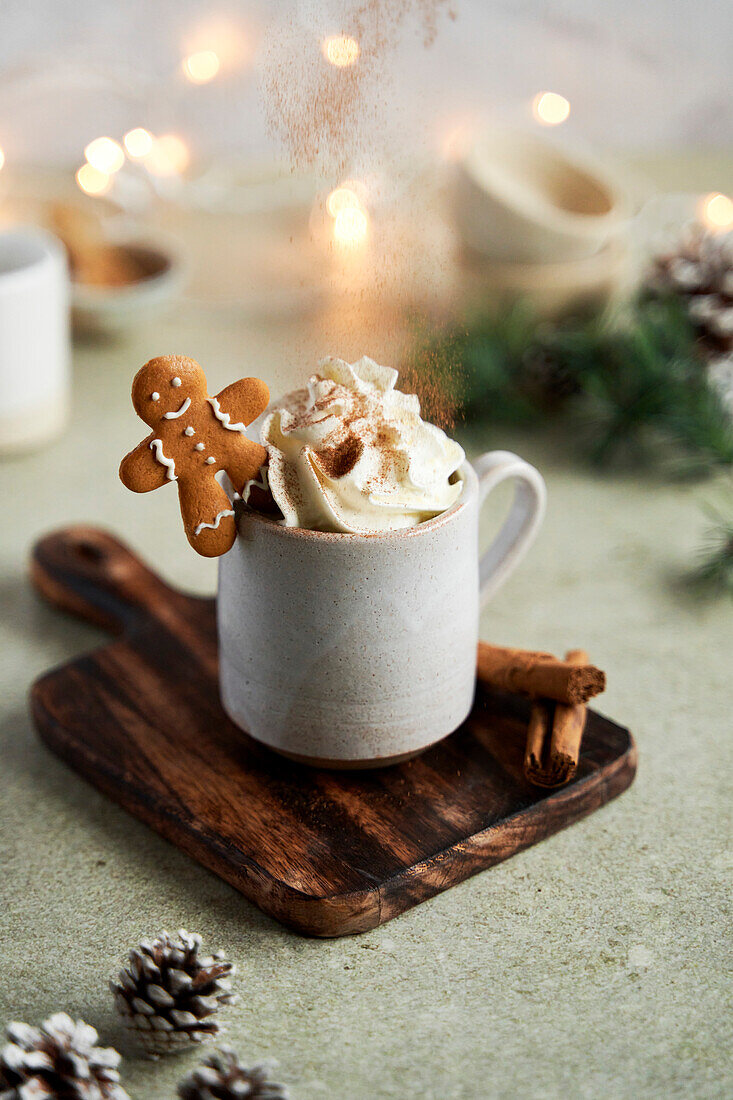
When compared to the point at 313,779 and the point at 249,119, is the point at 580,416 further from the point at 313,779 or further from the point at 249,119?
the point at 249,119

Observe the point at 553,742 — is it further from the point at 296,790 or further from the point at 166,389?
the point at 166,389

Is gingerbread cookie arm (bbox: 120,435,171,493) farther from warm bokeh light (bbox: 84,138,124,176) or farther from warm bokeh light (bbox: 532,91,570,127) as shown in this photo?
warm bokeh light (bbox: 532,91,570,127)

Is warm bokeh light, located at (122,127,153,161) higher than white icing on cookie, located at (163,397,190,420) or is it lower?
lower

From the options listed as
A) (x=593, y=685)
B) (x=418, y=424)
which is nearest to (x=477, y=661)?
(x=593, y=685)

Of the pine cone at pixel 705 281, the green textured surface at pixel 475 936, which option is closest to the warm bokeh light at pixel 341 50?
the green textured surface at pixel 475 936

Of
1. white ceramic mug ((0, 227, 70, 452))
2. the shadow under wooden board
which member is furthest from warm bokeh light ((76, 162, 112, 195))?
the shadow under wooden board

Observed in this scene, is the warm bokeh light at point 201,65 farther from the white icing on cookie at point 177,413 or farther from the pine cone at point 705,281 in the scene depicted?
the white icing on cookie at point 177,413

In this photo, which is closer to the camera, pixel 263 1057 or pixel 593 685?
pixel 263 1057
